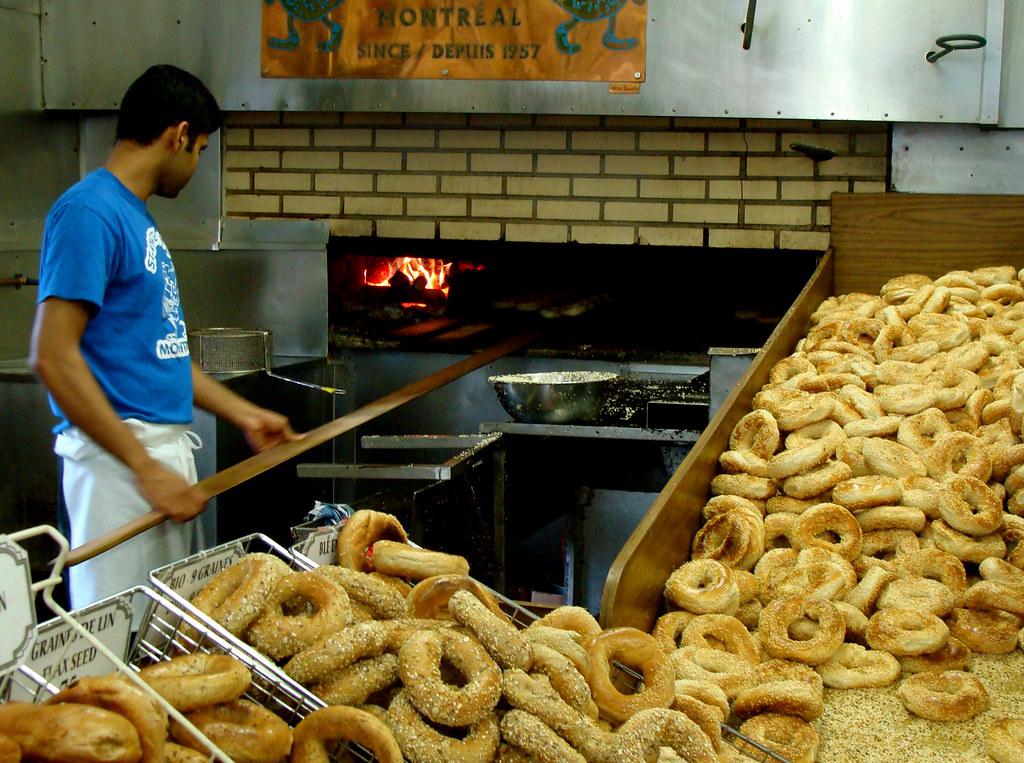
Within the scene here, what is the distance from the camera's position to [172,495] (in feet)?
8.42

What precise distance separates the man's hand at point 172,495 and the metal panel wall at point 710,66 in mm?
3164

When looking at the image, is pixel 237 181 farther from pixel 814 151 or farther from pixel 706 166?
pixel 814 151

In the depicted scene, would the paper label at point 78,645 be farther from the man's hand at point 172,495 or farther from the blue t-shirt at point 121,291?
the blue t-shirt at point 121,291


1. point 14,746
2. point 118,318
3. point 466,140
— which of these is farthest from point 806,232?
point 14,746

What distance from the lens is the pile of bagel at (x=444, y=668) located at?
1531mm

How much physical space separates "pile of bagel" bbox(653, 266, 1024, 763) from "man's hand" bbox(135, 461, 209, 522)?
3.78 feet

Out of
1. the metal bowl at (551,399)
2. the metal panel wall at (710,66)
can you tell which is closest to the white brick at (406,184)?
the metal panel wall at (710,66)

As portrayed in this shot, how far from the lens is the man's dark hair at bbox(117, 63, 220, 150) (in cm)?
303

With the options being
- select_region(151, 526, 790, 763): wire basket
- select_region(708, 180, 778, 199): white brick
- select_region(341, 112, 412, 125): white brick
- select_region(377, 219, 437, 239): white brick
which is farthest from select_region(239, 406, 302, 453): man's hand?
select_region(708, 180, 778, 199): white brick

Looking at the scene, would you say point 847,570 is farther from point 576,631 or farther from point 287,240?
point 287,240

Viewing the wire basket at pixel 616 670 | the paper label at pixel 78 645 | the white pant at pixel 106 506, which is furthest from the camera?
the white pant at pixel 106 506

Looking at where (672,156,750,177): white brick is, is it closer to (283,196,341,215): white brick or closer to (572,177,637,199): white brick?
(572,177,637,199): white brick

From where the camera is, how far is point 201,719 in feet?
4.59

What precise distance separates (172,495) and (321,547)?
719 millimetres
